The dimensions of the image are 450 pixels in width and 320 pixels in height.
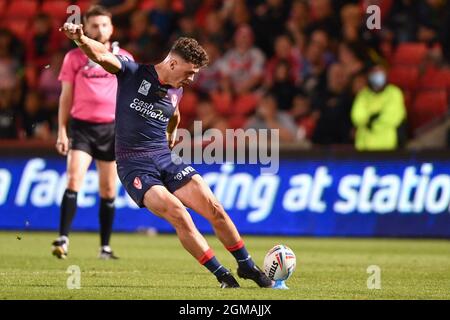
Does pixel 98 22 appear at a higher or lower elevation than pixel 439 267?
higher

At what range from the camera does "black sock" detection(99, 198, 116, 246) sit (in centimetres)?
1295

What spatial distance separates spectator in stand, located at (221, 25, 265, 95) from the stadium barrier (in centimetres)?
264

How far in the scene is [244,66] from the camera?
19.5 metres

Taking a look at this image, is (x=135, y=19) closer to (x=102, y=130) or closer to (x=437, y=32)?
(x=437, y=32)

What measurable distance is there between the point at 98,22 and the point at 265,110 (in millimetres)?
6661

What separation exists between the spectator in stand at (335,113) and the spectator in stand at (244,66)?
165 cm

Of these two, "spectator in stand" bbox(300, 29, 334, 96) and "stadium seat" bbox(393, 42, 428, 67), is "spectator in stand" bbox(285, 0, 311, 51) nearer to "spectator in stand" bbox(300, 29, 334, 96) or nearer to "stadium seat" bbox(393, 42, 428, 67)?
"spectator in stand" bbox(300, 29, 334, 96)

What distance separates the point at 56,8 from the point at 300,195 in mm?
8537

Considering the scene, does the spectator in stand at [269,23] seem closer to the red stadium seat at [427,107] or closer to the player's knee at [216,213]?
the red stadium seat at [427,107]

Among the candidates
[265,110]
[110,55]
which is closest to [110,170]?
[110,55]

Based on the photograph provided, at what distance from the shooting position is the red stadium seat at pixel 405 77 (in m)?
18.3

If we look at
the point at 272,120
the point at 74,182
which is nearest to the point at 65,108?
the point at 74,182

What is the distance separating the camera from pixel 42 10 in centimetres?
2283

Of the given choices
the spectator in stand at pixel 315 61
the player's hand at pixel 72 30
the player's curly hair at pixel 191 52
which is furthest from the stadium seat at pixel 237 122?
the player's hand at pixel 72 30
